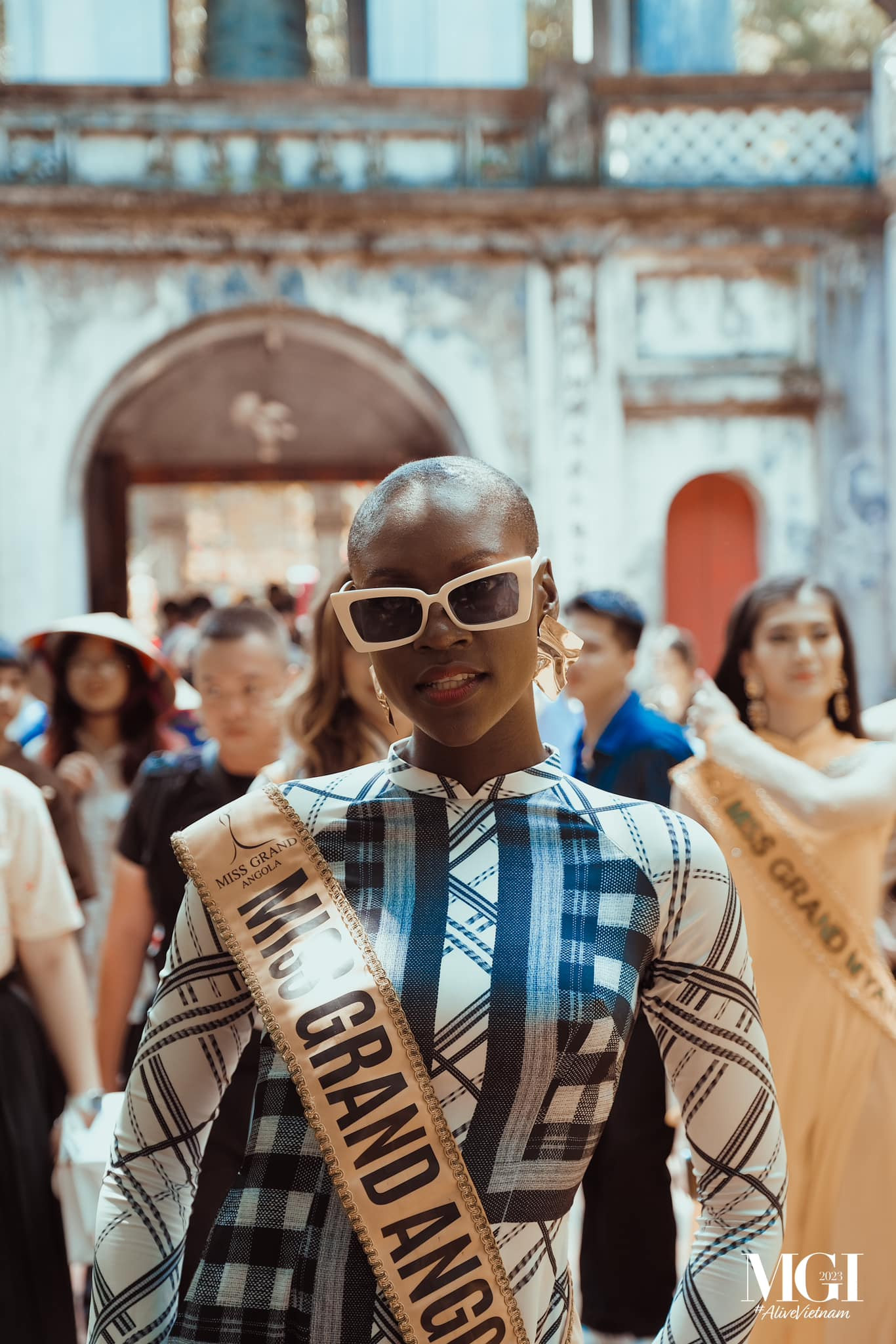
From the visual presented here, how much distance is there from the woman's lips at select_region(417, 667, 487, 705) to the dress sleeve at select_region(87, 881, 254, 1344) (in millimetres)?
362

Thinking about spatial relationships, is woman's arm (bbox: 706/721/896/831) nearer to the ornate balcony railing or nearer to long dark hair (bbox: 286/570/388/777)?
long dark hair (bbox: 286/570/388/777)

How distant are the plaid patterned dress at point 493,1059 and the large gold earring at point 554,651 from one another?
6.0 inches

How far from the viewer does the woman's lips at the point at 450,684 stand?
1443 millimetres

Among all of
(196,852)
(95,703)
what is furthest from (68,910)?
(95,703)

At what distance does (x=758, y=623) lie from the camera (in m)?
3.45

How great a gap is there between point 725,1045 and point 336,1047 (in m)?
0.43

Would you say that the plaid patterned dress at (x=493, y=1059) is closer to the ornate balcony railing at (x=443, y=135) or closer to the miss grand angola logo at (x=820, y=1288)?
the miss grand angola logo at (x=820, y=1288)

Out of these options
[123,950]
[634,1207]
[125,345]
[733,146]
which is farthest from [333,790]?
[733,146]

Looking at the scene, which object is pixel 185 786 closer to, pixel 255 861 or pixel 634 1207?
pixel 634 1207

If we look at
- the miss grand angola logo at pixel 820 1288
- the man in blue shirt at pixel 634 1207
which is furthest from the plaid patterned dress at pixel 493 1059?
the man in blue shirt at pixel 634 1207

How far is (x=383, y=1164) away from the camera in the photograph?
4.52ft

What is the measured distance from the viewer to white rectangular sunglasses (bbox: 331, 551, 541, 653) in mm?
1419

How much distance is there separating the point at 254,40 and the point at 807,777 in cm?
1182

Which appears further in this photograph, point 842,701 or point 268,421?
point 268,421
